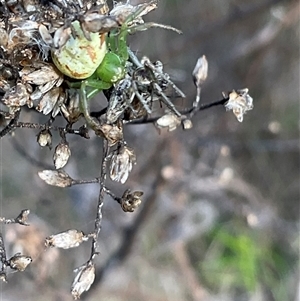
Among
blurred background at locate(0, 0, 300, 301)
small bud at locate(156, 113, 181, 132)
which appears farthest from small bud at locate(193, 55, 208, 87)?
blurred background at locate(0, 0, 300, 301)

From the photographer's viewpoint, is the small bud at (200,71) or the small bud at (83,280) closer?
the small bud at (83,280)

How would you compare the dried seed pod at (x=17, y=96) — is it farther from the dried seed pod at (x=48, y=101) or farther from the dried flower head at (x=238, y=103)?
the dried flower head at (x=238, y=103)

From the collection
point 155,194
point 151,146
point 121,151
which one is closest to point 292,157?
point 151,146

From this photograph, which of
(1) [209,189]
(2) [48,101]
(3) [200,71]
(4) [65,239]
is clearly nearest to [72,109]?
(2) [48,101]

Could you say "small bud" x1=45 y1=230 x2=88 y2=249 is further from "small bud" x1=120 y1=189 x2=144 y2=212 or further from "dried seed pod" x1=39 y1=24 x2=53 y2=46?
"dried seed pod" x1=39 y1=24 x2=53 y2=46

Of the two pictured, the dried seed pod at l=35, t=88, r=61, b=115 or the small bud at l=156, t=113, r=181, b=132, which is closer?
the dried seed pod at l=35, t=88, r=61, b=115

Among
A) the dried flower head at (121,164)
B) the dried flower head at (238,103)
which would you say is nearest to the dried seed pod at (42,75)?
the dried flower head at (121,164)
